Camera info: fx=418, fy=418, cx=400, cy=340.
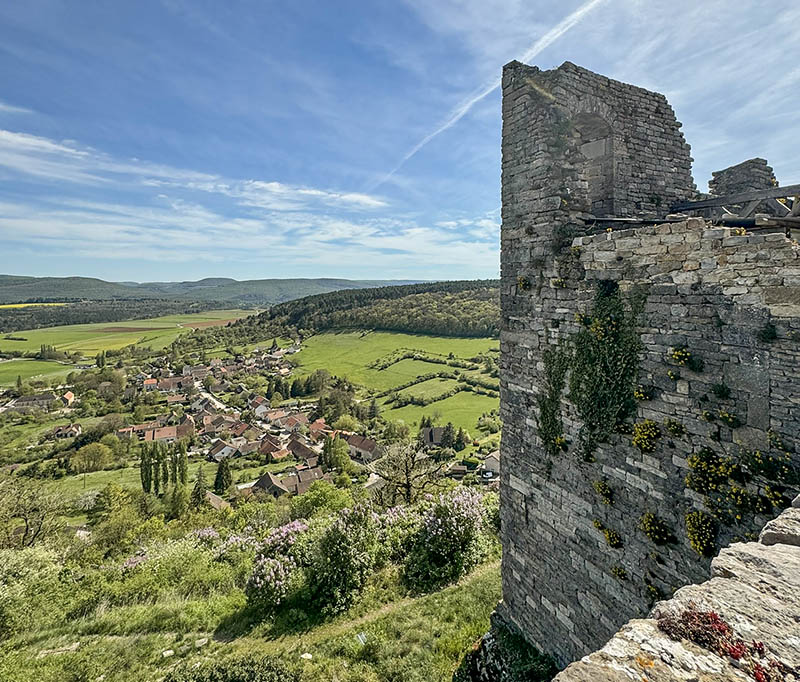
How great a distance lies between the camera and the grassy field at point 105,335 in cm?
14375

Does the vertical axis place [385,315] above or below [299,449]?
above

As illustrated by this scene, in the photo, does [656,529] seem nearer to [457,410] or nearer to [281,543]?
[281,543]

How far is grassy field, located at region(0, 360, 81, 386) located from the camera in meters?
106

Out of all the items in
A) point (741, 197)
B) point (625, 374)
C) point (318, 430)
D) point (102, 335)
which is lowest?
point (318, 430)

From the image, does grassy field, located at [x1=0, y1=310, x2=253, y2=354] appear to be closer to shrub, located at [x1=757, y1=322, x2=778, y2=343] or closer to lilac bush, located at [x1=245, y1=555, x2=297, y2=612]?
lilac bush, located at [x1=245, y1=555, x2=297, y2=612]

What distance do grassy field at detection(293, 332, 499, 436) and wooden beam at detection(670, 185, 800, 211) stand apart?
54407mm

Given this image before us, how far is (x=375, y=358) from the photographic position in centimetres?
10069

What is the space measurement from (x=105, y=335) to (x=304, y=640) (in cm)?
18888

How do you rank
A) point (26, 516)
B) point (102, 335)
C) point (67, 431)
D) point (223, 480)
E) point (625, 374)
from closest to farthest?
1. point (625, 374)
2. point (26, 516)
3. point (223, 480)
4. point (67, 431)
5. point (102, 335)

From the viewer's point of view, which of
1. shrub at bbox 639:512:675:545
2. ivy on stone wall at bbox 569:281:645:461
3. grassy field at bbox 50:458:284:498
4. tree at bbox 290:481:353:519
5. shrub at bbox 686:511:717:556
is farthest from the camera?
grassy field at bbox 50:458:284:498

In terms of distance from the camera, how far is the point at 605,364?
5965mm

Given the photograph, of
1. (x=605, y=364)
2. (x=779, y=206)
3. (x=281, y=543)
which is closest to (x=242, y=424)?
(x=281, y=543)

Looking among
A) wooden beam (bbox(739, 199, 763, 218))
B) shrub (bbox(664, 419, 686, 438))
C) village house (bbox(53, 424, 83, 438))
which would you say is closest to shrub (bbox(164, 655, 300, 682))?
shrub (bbox(664, 419, 686, 438))

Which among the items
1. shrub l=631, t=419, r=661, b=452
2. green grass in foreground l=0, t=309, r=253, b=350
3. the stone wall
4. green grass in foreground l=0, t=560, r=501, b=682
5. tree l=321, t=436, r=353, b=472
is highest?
the stone wall
